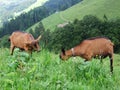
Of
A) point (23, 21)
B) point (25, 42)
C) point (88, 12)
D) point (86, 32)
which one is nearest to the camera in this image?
point (25, 42)

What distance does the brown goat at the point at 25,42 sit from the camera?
13641 mm

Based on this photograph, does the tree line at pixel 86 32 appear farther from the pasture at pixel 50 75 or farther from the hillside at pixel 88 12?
the pasture at pixel 50 75

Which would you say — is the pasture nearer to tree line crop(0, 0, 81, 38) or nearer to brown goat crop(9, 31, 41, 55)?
brown goat crop(9, 31, 41, 55)

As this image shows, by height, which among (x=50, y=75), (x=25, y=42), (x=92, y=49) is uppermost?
(x=50, y=75)

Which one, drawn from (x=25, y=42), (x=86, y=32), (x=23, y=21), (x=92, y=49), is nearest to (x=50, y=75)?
(x=25, y=42)

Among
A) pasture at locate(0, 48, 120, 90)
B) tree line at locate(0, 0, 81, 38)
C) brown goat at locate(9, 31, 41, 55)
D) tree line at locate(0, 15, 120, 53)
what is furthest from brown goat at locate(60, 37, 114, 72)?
tree line at locate(0, 0, 81, 38)

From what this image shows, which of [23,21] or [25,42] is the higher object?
[25,42]

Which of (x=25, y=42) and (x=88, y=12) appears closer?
(x=25, y=42)

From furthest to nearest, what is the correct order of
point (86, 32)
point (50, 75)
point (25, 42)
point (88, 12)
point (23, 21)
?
point (23, 21) < point (88, 12) < point (86, 32) < point (25, 42) < point (50, 75)

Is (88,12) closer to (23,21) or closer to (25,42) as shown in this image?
(23,21)

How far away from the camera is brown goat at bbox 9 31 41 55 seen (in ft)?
44.8

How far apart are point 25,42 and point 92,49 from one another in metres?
3.11

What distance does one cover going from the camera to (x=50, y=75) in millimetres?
8719

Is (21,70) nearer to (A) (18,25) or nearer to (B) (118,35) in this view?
(B) (118,35)
